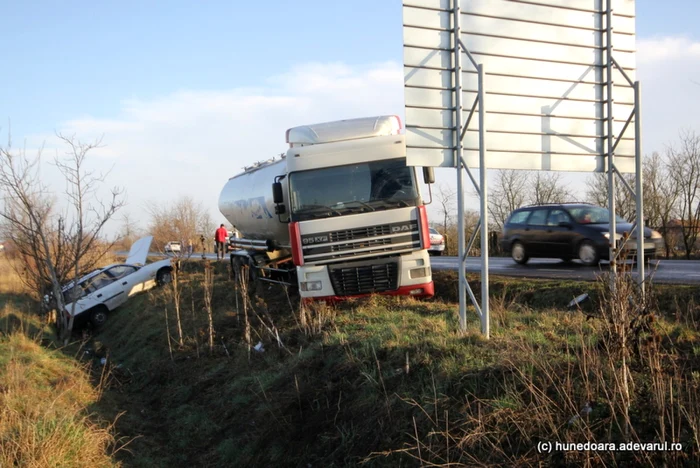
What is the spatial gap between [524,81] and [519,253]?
10500mm

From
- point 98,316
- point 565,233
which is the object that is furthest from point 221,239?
point 565,233

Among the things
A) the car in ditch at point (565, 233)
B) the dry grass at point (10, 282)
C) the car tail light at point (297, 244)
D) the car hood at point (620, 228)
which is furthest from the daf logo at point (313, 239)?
the dry grass at point (10, 282)

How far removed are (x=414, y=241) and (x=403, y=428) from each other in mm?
6285

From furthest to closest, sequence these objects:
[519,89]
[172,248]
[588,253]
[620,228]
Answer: [172,248], [588,253], [620,228], [519,89]

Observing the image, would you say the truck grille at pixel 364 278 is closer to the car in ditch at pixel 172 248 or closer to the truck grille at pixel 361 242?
the truck grille at pixel 361 242

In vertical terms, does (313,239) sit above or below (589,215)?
below

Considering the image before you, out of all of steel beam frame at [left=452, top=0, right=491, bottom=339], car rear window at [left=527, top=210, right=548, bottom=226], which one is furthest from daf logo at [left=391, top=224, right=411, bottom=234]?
car rear window at [left=527, top=210, right=548, bottom=226]

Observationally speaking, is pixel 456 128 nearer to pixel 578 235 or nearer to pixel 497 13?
pixel 497 13

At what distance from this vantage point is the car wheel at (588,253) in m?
15.0

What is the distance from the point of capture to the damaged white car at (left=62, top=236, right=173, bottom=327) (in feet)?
64.2

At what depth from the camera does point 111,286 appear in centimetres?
2069

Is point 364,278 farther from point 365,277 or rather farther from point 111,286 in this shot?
point 111,286

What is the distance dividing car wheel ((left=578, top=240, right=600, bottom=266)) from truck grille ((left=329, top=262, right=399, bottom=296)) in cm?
634

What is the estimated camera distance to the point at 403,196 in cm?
1158
